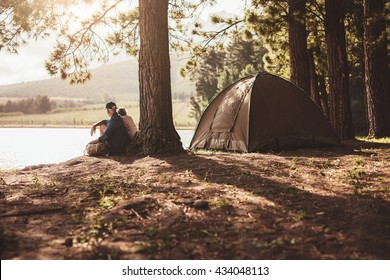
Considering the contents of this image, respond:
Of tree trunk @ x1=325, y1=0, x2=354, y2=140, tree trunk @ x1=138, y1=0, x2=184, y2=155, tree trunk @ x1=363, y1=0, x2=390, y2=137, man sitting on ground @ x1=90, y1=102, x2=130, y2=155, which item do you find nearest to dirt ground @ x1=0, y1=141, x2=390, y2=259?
tree trunk @ x1=138, y1=0, x2=184, y2=155

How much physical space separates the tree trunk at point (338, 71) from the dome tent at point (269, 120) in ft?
7.82

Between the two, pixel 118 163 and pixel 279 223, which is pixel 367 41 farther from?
pixel 279 223

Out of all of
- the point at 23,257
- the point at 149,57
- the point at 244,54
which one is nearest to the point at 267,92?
the point at 149,57

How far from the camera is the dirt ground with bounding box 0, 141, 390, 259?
2.98 metres

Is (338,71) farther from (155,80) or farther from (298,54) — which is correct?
(155,80)

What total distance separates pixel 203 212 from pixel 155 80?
5.11 m

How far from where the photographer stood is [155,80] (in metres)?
8.43

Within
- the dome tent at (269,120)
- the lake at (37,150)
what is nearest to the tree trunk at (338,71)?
the dome tent at (269,120)

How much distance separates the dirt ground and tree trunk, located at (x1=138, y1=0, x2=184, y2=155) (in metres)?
1.70

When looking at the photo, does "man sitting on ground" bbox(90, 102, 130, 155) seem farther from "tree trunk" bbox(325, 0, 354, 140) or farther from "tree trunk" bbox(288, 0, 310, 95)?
"tree trunk" bbox(325, 0, 354, 140)

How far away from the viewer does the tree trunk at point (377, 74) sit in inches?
449

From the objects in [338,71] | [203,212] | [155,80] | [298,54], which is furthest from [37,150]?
[203,212]

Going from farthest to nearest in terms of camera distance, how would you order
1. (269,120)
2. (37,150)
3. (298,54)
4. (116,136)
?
(37,150)
(298,54)
(269,120)
(116,136)

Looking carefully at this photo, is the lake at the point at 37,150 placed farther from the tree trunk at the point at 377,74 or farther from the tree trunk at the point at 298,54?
the tree trunk at the point at 377,74
